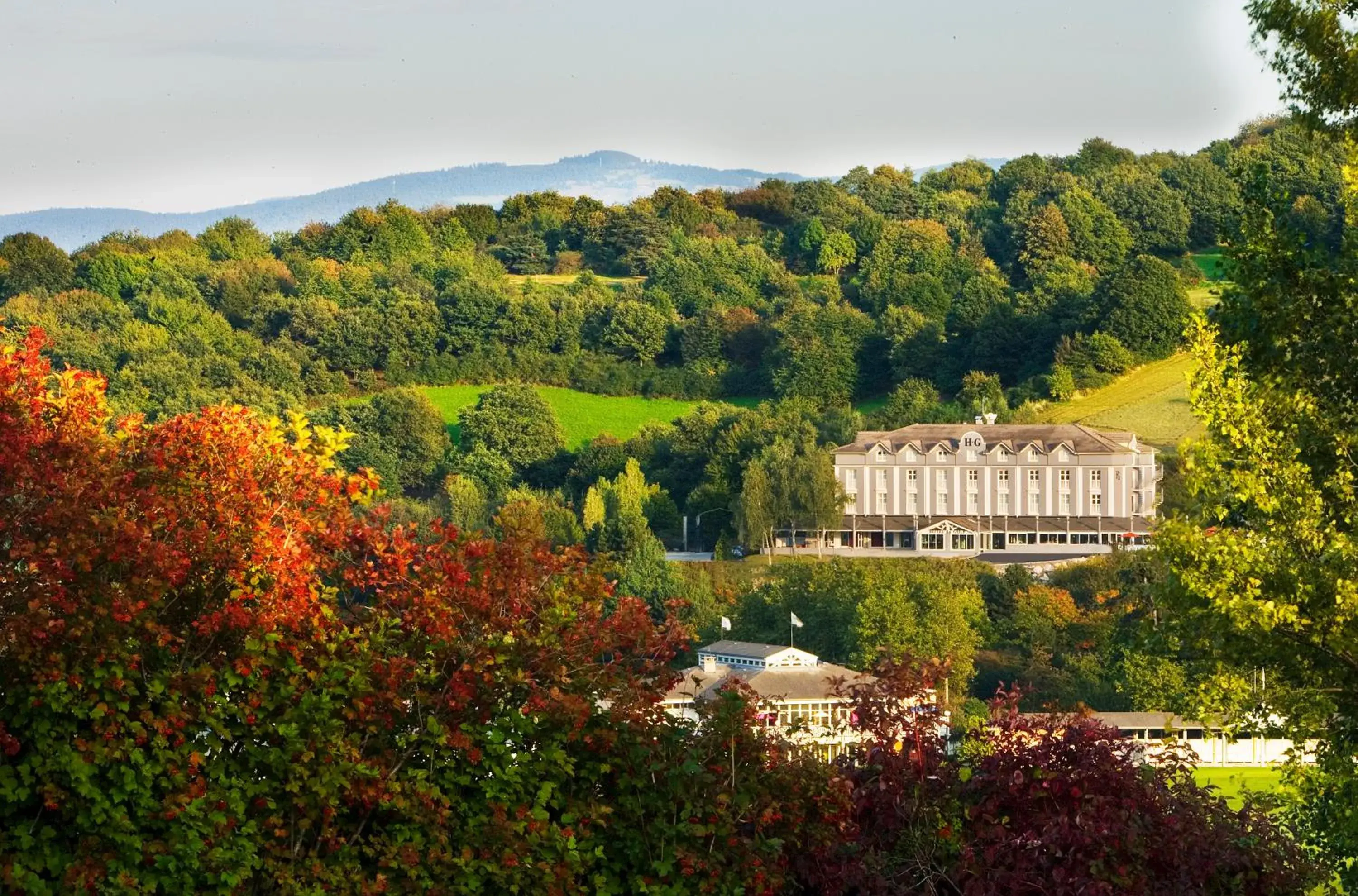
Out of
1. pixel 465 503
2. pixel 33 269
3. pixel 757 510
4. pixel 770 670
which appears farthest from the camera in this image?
pixel 33 269

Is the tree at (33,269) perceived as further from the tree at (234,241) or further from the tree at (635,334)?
the tree at (635,334)

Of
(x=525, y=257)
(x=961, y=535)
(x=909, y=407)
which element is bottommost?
(x=961, y=535)

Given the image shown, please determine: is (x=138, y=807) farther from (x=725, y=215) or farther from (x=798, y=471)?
(x=725, y=215)

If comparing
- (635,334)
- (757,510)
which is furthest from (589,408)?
(757,510)

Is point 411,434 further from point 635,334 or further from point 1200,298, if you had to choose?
point 1200,298

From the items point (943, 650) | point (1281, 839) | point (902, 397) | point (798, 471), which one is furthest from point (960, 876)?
point (902, 397)

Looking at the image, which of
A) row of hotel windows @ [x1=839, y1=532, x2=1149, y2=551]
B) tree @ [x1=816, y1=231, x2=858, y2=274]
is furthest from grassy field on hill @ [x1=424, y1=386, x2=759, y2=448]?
tree @ [x1=816, y1=231, x2=858, y2=274]
